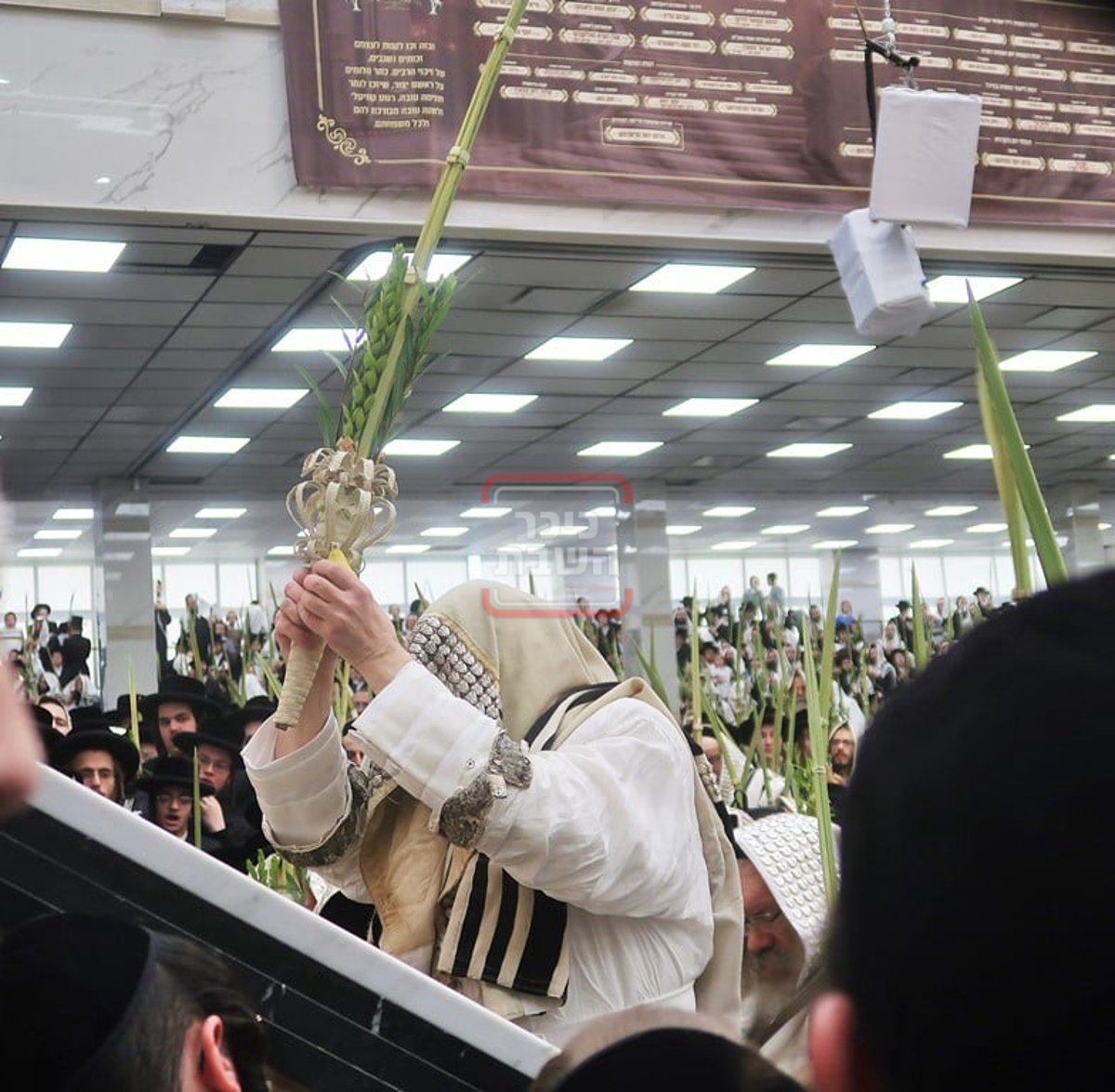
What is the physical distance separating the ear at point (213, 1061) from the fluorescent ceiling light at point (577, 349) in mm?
7866

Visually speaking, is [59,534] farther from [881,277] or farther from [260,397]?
[881,277]

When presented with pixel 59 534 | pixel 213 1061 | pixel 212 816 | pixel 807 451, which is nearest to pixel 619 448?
pixel 807 451

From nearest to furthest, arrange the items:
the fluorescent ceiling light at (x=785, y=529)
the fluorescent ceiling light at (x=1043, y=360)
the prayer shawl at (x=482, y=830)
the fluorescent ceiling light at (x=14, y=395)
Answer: the prayer shawl at (x=482, y=830) → the fluorescent ceiling light at (x=14, y=395) → the fluorescent ceiling light at (x=1043, y=360) → the fluorescent ceiling light at (x=785, y=529)

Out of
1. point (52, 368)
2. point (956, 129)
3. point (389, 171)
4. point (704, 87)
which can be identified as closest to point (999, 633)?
point (956, 129)

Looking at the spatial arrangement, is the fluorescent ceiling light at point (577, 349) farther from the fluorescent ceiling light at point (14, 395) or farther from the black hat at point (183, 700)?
the black hat at point (183, 700)

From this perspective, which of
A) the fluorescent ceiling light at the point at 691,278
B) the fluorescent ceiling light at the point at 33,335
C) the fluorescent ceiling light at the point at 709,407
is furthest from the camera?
the fluorescent ceiling light at the point at 709,407

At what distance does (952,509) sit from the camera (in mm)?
18250

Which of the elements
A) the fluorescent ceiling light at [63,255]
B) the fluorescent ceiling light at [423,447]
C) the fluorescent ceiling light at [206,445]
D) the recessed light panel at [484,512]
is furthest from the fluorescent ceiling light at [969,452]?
the fluorescent ceiling light at [63,255]

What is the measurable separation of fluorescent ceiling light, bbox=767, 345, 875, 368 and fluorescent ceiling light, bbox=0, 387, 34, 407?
4.30 metres

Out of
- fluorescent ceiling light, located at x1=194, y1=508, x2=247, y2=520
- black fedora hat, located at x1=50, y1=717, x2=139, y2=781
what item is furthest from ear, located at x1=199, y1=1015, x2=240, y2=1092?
fluorescent ceiling light, located at x1=194, y1=508, x2=247, y2=520

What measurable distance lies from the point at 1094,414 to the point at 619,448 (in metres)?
3.58

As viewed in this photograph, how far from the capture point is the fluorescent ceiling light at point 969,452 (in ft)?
44.7

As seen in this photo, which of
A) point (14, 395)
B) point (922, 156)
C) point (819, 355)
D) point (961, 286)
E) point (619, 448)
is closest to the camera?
point (922, 156)

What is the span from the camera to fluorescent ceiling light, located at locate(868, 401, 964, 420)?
1148 cm
